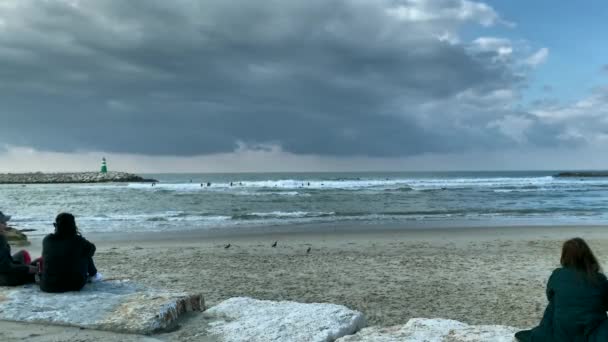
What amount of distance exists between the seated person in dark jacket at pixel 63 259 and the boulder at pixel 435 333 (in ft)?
10.4

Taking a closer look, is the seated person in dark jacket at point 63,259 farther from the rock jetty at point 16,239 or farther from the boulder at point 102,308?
the rock jetty at point 16,239

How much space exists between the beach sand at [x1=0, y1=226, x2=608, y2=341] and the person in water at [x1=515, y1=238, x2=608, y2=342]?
2.30 meters

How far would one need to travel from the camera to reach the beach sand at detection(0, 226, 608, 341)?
6379 mm

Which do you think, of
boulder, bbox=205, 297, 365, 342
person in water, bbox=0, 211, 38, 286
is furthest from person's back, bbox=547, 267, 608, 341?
person in water, bbox=0, 211, 38, 286

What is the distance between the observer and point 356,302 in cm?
697

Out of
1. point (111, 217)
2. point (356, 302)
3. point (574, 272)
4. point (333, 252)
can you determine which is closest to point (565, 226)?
point (333, 252)

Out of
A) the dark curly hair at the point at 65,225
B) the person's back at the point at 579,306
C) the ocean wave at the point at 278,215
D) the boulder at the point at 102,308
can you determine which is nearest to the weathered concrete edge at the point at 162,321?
the boulder at the point at 102,308

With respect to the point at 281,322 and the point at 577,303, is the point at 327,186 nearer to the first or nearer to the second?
the point at 281,322

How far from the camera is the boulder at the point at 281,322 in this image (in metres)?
4.50

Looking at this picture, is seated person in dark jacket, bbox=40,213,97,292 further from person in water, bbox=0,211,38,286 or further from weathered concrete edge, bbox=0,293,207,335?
weathered concrete edge, bbox=0,293,207,335

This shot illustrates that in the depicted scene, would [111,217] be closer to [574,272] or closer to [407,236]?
[407,236]

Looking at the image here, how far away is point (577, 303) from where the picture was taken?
12.0 ft

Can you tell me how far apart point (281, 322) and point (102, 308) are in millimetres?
1887

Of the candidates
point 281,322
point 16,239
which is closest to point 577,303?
point 281,322
